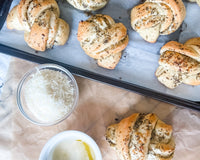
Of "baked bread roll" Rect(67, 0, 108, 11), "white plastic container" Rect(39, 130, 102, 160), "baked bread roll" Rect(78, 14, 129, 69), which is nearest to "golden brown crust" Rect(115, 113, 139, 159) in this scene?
"white plastic container" Rect(39, 130, 102, 160)

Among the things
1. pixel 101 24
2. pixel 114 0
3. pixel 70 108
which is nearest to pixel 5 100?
pixel 70 108

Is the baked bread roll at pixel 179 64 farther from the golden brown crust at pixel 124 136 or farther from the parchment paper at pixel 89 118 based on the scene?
the golden brown crust at pixel 124 136

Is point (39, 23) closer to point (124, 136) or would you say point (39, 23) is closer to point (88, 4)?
point (88, 4)

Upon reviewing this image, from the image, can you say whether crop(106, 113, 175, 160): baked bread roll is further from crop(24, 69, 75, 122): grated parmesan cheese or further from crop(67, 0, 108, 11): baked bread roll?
crop(67, 0, 108, 11): baked bread roll

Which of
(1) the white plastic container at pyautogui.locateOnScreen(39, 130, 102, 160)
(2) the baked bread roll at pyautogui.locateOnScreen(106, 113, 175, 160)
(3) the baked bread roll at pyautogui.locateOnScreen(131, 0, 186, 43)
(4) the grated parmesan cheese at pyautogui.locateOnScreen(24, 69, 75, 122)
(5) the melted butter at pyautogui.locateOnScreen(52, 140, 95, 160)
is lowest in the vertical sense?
(5) the melted butter at pyautogui.locateOnScreen(52, 140, 95, 160)

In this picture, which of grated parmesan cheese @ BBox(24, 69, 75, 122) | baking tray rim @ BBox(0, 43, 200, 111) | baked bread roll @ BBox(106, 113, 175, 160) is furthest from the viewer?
baking tray rim @ BBox(0, 43, 200, 111)

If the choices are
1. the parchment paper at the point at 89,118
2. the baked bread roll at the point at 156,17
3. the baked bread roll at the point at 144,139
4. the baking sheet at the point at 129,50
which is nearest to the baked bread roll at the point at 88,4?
the baking sheet at the point at 129,50

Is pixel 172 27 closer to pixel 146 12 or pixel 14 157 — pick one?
pixel 146 12
